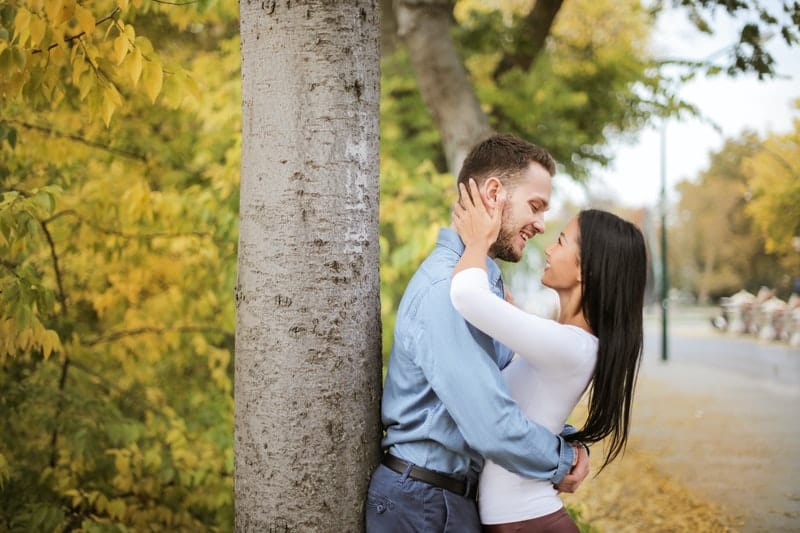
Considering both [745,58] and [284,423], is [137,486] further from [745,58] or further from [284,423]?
[745,58]

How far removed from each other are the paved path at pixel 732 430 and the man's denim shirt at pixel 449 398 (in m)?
4.24

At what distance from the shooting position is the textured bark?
830 cm

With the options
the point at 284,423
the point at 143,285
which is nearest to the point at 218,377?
the point at 143,285

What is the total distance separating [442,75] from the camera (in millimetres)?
8422

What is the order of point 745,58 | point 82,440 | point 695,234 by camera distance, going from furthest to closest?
point 695,234 → point 745,58 → point 82,440

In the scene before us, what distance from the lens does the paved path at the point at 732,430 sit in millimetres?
6902

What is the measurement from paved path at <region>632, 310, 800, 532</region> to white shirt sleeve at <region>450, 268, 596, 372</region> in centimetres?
419

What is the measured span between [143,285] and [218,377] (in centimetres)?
103

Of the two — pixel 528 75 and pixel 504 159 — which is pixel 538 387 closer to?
pixel 504 159

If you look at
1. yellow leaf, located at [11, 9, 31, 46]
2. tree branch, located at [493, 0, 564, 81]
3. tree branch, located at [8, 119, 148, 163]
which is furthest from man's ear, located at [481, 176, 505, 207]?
tree branch, located at [493, 0, 564, 81]

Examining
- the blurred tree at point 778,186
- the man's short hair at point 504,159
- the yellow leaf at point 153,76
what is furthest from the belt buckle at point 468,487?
the blurred tree at point 778,186

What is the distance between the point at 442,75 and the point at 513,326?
21.3ft

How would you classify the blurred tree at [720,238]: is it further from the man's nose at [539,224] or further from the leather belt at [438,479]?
the leather belt at [438,479]

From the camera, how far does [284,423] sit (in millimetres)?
2510
